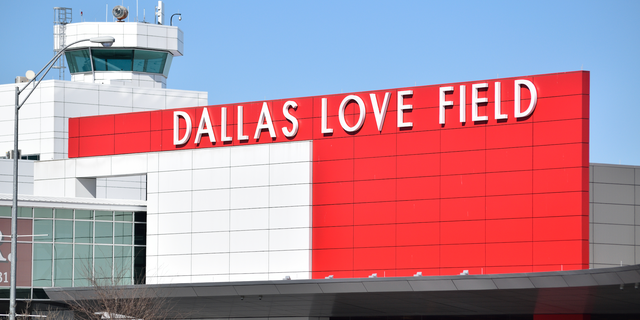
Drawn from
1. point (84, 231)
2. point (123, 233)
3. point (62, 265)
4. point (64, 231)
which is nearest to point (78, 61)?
point (123, 233)

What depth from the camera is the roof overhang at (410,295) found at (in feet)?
120

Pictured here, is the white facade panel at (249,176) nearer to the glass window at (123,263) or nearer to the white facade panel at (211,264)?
the white facade panel at (211,264)

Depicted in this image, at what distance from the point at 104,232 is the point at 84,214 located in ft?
5.00

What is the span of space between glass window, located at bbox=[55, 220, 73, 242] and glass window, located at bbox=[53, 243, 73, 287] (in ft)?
1.08

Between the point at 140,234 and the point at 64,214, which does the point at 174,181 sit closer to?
the point at 140,234

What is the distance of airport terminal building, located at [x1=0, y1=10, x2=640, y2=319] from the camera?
1623 inches

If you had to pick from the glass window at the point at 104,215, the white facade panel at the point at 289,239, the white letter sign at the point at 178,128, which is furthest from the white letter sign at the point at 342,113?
the glass window at the point at 104,215

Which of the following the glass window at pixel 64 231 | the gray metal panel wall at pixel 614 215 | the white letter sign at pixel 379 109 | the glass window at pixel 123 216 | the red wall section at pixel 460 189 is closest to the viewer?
the red wall section at pixel 460 189


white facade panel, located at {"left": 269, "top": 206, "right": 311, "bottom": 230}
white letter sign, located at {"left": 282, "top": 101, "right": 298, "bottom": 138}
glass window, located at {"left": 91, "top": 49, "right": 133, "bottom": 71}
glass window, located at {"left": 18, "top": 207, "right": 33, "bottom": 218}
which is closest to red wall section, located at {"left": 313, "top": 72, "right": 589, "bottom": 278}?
white facade panel, located at {"left": 269, "top": 206, "right": 311, "bottom": 230}

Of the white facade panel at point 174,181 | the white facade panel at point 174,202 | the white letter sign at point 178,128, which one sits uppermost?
the white letter sign at point 178,128

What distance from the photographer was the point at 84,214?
5041 cm

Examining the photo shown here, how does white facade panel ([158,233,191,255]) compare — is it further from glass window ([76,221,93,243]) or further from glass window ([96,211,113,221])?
glass window ([76,221,93,243])

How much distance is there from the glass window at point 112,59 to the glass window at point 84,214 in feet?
67.8

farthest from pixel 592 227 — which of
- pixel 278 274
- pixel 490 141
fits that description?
pixel 278 274
